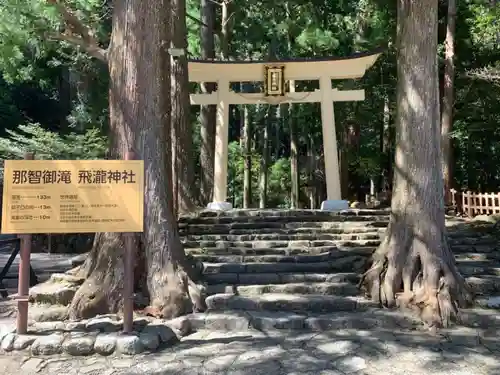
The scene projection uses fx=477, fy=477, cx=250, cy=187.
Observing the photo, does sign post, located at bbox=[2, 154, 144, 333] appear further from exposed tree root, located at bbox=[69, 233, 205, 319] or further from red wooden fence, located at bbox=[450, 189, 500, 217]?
red wooden fence, located at bbox=[450, 189, 500, 217]

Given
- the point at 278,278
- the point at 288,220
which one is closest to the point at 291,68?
the point at 288,220

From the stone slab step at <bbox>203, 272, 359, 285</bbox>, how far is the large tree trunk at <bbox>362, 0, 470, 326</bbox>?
0.45m

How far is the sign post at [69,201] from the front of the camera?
172 inches

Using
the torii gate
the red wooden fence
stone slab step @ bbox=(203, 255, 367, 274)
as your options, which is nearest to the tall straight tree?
stone slab step @ bbox=(203, 255, 367, 274)

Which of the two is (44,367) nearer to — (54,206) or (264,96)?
(54,206)

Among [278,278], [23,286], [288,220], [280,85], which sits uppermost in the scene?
[280,85]

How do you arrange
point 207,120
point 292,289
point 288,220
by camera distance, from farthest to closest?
point 207,120
point 288,220
point 292,289

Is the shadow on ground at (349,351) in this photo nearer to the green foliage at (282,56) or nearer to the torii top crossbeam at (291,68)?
the torii top crossbeam at (291,68)

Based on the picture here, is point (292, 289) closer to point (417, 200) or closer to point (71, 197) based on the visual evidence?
point (417, 200)

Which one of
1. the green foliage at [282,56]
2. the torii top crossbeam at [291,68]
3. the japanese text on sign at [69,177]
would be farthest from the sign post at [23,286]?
the torii top crossbeam at [291,68]

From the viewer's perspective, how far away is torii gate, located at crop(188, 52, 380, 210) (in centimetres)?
1069

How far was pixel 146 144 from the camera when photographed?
5332 mm

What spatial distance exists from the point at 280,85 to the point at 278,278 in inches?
231

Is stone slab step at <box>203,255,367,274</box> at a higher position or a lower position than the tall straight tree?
lower
